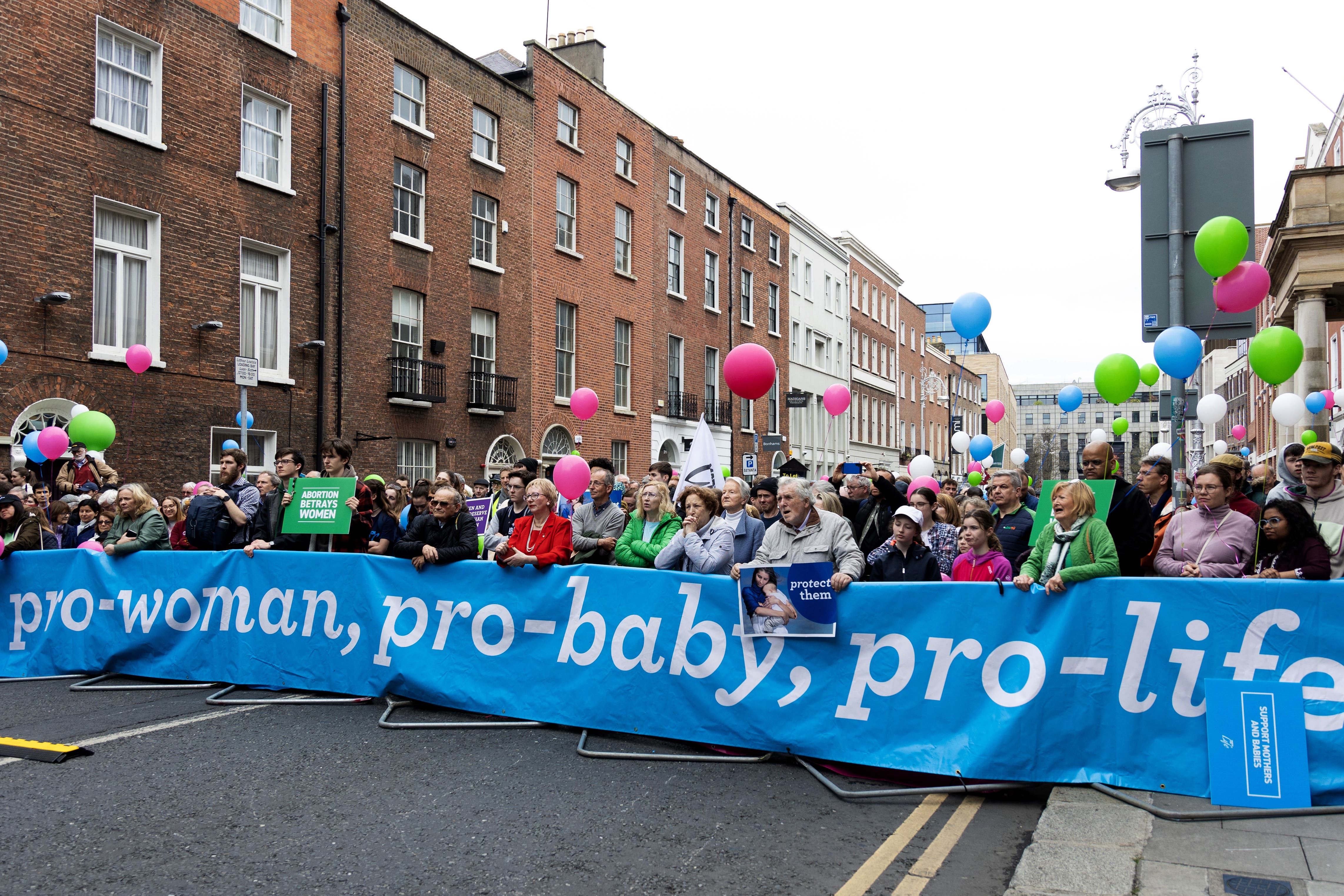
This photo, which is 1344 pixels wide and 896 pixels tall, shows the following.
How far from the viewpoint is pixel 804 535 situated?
648cm

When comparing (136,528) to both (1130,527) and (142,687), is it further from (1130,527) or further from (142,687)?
(1130,527)

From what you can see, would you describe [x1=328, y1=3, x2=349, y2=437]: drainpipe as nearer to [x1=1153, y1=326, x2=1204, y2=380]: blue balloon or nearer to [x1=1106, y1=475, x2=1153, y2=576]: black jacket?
[x1=1153, y1=326, x2=1204, y2=380]: blue balloon

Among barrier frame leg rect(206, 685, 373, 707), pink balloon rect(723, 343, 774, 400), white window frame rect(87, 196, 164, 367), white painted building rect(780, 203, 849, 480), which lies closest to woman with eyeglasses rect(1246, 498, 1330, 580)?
pink balloon rect(723, 343, 774, 400)

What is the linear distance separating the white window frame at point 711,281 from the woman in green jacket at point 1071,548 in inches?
1146

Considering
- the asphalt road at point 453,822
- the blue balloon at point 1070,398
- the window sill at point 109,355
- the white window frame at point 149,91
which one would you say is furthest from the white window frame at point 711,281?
the asphalt road at point 453,822

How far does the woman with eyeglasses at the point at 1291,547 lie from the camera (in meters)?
5.30

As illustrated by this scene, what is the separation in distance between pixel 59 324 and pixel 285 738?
36.8ft

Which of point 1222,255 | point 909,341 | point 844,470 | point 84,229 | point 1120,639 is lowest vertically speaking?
point 1120,639

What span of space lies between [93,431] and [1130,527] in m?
11.8

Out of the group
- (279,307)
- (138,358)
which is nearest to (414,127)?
(279,307)

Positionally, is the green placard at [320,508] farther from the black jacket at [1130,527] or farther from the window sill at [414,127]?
the window sill at [414,127]

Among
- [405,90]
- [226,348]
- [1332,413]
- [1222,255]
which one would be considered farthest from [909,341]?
[1222,255]

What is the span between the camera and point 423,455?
21562mm

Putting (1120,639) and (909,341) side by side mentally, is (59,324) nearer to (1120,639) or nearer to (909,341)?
(1120,639)
